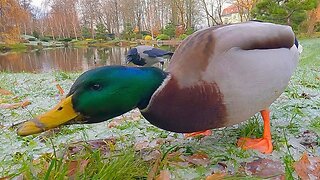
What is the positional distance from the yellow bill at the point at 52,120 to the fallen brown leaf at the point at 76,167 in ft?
0.48

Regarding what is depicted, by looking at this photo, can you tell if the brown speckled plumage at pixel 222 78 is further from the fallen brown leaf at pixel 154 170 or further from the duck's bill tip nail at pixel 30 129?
the duck's bill tip nail at pixel 30 129

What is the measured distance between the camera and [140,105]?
1035mm

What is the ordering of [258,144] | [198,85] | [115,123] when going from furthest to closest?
[115,123] < [258,144] < [198,85]

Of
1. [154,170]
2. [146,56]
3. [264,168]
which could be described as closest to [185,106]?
[154,170]

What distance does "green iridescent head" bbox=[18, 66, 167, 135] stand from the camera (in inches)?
37.4

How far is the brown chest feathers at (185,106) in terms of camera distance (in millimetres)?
1026

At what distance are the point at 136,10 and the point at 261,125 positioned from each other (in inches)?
1352

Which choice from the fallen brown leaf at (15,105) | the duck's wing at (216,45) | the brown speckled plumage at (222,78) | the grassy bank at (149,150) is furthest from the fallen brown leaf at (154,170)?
the fallen brown leaf at (15,105)

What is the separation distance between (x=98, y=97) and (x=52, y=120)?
0.15 meters

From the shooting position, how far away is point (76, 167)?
1017 millimetres

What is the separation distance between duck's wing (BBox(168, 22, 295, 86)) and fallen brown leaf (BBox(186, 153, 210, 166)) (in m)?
0.32

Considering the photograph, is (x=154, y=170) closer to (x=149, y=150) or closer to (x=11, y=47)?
(x=149, y=150)

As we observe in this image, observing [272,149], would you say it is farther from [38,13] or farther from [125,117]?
[38,13]

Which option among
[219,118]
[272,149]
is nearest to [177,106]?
[219,118]
